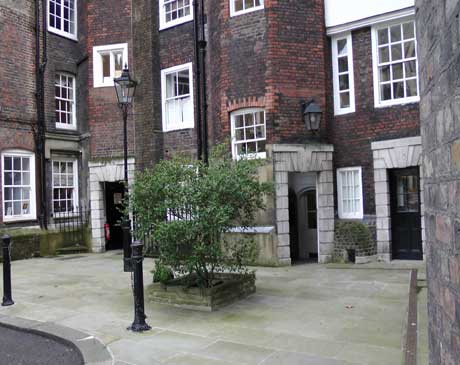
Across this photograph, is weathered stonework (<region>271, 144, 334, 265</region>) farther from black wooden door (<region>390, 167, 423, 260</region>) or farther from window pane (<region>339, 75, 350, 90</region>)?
window pane (<region>339, 75, 350, 90</region>)

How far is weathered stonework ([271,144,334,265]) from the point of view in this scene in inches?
458

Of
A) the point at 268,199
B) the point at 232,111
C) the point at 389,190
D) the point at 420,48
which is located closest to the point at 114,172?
the point at 232,111

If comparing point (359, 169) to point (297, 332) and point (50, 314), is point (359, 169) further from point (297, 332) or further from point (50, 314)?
point (50, 314)

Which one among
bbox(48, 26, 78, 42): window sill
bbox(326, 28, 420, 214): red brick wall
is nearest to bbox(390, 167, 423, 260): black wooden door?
bbox(326, 28, 420, 214): red brick wall

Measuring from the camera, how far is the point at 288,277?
9953 millimetres

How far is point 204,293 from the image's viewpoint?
723 cm

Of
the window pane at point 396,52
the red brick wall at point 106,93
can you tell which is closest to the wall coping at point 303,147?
the window pane at point 396,52

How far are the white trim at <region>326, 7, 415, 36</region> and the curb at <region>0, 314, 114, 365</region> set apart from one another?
994 centimetres

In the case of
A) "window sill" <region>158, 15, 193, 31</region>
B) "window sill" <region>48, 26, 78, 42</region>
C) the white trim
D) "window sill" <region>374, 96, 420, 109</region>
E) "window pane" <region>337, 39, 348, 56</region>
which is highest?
"window sill" <region>48, 26, 78, 42</region>

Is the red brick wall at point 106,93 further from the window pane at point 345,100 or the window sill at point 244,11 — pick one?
the window pane at point 345,100

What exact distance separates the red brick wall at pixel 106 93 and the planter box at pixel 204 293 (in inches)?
326

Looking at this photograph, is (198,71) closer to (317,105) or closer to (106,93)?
(106,93)

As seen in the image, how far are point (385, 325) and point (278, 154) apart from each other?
20.4 ft

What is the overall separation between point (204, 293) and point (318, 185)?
232 inches
